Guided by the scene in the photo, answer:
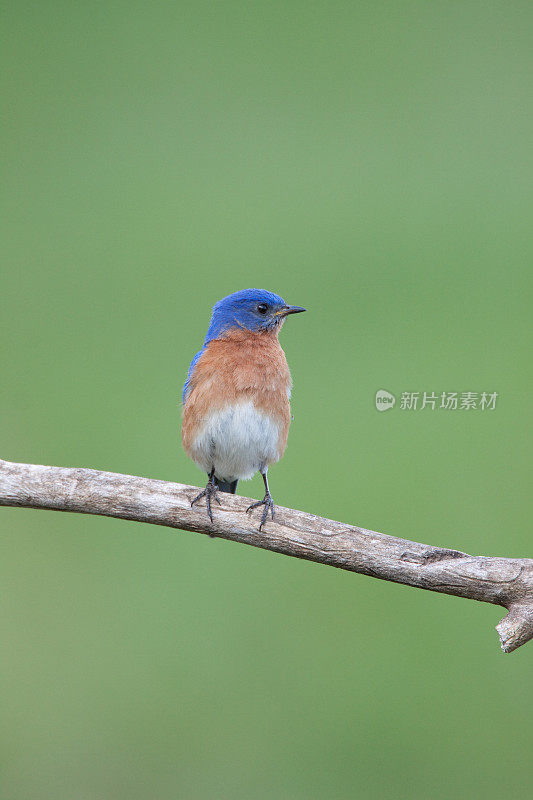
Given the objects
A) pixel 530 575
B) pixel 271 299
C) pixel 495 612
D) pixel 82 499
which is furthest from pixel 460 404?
pixel 82 499

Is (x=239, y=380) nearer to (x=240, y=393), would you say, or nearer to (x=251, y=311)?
(x=240, y=393)

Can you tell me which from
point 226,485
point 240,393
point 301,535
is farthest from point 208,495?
point 226,485

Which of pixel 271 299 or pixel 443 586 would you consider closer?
pixel 443 586

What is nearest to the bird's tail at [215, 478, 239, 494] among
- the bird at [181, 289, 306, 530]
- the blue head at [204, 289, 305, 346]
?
the bird at [181, 289, 306, 530]

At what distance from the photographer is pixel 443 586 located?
2.58 m

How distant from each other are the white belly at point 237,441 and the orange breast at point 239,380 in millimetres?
26

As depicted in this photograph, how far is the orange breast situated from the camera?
10.3 ft

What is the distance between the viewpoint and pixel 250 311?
10.8 ft

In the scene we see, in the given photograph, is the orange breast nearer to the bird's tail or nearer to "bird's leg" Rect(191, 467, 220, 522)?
the bird's tail

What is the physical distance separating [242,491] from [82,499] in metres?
1.74

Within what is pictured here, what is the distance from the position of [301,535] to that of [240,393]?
0.68 meters

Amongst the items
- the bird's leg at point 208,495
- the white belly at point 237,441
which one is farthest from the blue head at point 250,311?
the bird's leg at point 208,495

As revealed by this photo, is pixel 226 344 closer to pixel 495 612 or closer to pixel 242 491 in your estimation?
pixel 242 491

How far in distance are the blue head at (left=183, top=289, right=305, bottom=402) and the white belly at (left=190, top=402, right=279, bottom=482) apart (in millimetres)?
295
